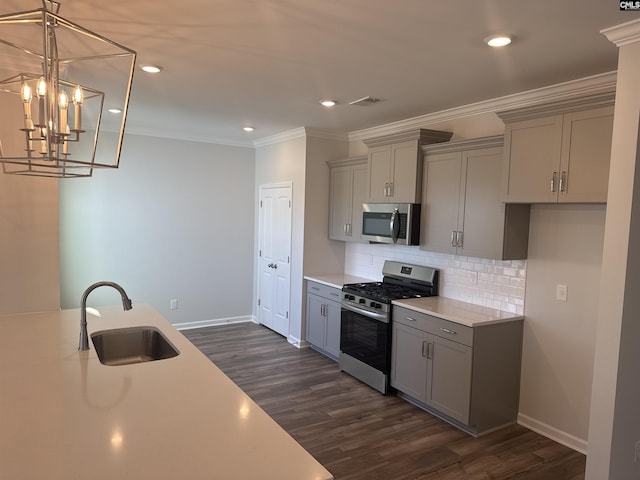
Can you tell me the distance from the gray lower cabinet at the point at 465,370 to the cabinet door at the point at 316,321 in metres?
1.42

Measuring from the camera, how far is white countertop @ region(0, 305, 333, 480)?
1.28 meters

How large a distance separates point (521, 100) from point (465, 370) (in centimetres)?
217

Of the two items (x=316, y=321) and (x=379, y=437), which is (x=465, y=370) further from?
(x=316, y=321)

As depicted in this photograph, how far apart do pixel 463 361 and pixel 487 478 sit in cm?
79

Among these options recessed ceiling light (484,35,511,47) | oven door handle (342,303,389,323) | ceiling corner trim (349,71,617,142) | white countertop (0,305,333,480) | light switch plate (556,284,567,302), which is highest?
recessed ceiling light (484,35,511,47)

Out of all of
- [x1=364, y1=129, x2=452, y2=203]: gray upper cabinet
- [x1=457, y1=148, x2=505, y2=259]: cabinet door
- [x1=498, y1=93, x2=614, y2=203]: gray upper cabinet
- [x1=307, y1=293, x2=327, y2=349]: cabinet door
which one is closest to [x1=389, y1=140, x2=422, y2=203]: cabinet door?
[x1=364, y1=129, x2=452, y2=203]: gray upper cabinet

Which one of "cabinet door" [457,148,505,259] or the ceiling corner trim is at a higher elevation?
the ceiling corner trim

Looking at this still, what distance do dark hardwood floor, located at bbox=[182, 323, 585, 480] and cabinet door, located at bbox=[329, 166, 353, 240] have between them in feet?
5.24

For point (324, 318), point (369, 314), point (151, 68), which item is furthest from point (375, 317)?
point (151, 68)

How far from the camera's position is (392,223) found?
14.1 feet

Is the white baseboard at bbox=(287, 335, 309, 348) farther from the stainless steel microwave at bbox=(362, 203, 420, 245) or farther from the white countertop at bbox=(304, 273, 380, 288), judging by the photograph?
the stainless steel microwave at bbox=(362, 203, 420, 245)

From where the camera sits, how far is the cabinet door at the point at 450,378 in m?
3.34

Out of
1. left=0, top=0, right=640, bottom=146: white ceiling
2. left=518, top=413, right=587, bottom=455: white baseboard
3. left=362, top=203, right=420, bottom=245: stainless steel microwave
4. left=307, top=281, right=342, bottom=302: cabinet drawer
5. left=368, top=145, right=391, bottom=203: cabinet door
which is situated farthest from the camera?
left=307, top=281, right=342, bottom=302: cabinet drawer

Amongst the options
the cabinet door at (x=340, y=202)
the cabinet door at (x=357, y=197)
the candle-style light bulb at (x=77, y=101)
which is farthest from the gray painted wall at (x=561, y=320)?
the candle-style light bulb at (x=77, y=101)
